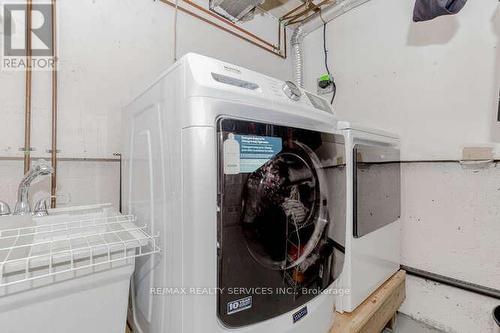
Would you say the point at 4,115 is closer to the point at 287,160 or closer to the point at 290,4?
the point at 287,160

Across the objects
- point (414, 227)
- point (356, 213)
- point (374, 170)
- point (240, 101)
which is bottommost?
point (414, 227)

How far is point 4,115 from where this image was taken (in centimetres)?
104

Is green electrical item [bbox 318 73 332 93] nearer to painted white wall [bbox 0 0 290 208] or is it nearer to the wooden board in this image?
painted white wall [bbox 0 0 290 208]

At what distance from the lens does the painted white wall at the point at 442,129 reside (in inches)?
53.1

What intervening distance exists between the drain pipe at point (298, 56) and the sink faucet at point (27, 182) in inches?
70.7

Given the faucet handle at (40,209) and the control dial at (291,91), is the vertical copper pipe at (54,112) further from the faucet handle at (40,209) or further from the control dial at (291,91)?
the control dial at (291,91)

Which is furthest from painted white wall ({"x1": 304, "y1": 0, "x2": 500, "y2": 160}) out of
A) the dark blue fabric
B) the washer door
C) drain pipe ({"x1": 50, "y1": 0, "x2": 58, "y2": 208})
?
drain pipe ({"x1": 50, "y1": 0, "x2": 58, "y2": 208})

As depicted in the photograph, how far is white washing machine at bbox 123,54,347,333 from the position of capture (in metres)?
0.61

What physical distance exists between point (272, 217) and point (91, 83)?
44.4 inches

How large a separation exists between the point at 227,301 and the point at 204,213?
0.25 metres

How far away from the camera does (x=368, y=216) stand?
1186mm

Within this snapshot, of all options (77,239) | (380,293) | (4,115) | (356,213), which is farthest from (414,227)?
(4,115)

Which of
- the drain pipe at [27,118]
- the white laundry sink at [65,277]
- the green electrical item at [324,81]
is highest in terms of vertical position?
the green electrical item at [324,81]

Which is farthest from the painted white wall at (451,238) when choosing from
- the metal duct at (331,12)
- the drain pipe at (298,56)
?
the metal duct at (331,12)
